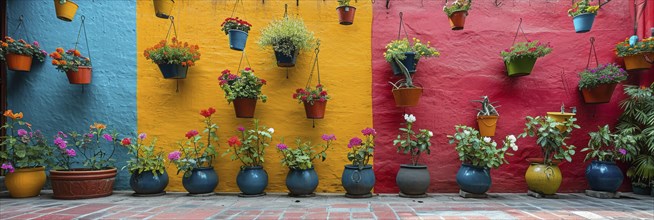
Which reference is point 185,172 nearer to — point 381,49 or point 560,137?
point 381,49

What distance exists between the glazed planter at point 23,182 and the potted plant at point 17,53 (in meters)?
1.15

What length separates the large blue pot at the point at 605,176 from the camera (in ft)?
13.4

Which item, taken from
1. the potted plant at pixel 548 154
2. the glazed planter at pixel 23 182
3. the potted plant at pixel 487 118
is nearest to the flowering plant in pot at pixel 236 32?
the glazed planter at pixel 23 182

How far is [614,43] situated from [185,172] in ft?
17.2

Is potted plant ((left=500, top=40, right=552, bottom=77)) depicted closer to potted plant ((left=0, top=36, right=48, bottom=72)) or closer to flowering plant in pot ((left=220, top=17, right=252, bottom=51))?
flowering plant in pot ((left=220, top=17, right=252, bottom=51))

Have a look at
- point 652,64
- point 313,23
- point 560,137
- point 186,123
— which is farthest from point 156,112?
point 652,64

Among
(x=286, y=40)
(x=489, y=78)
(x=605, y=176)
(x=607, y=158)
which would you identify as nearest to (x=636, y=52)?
(x=607, y=158)

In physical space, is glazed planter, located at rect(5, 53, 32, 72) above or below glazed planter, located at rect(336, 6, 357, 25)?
below

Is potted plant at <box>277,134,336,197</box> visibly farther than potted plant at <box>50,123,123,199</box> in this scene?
Yes

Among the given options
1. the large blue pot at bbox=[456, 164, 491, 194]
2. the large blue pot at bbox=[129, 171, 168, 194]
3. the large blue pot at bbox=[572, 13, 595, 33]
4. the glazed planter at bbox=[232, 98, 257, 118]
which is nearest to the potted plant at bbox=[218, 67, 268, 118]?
the glazed planter at bbox=[232, 98, 257, 118]

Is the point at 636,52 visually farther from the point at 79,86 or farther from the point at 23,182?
the point at 23,182

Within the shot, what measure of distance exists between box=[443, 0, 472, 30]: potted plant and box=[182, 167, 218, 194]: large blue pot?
10.4 feet

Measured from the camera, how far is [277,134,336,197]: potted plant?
4.11 metres

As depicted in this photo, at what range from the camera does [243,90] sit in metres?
4.11
